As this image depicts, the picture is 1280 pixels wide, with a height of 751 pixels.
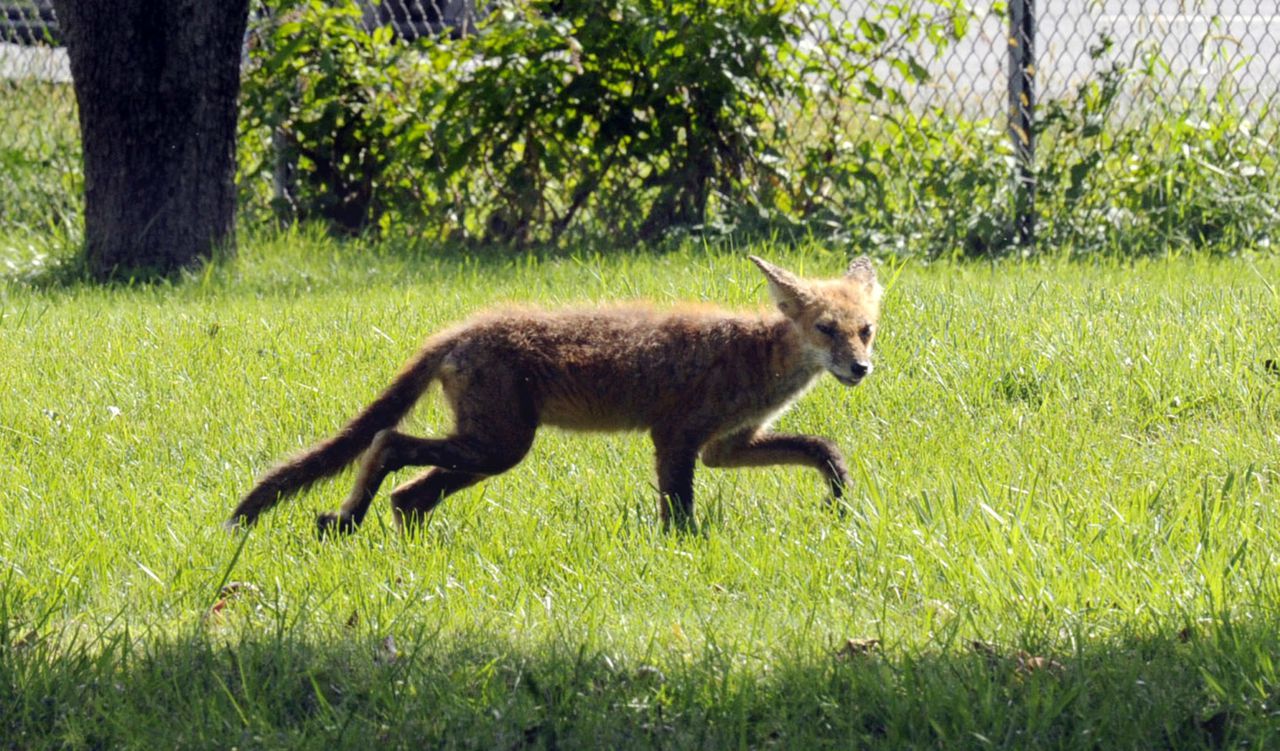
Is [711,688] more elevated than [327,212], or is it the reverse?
[711,688]

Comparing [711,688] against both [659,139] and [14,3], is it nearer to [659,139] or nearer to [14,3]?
[659,139]

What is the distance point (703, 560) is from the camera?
4859 mm

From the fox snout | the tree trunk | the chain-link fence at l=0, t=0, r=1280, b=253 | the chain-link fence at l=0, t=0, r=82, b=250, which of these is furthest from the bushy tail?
the chain-link fence at l=0, t=0, r=82, b=250

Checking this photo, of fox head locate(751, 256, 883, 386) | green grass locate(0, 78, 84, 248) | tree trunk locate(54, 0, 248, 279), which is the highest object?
fox head locate(751, 256, 883, 386)

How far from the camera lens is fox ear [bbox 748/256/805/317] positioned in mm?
5684

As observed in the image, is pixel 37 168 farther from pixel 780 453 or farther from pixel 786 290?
pixel 780 453

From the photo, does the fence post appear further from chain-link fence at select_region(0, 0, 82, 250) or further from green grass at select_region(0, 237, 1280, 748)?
chain-link fence at select_region(0, 0, 82, 250)

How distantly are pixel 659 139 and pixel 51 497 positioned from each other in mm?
5042

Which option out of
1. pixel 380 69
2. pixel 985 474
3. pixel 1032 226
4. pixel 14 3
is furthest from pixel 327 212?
pixel 985 474

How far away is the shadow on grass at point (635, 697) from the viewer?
3701 millimetres

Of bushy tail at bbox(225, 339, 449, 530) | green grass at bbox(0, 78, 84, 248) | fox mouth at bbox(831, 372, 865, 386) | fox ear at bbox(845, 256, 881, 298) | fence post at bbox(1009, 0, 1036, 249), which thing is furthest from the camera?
green grass at bbox(0, 78, 84, 248)

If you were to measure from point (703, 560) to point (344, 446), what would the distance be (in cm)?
130

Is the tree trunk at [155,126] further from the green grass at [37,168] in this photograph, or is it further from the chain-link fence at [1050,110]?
the chain-link fence at [1050,110]

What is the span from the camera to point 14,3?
39.8ft
